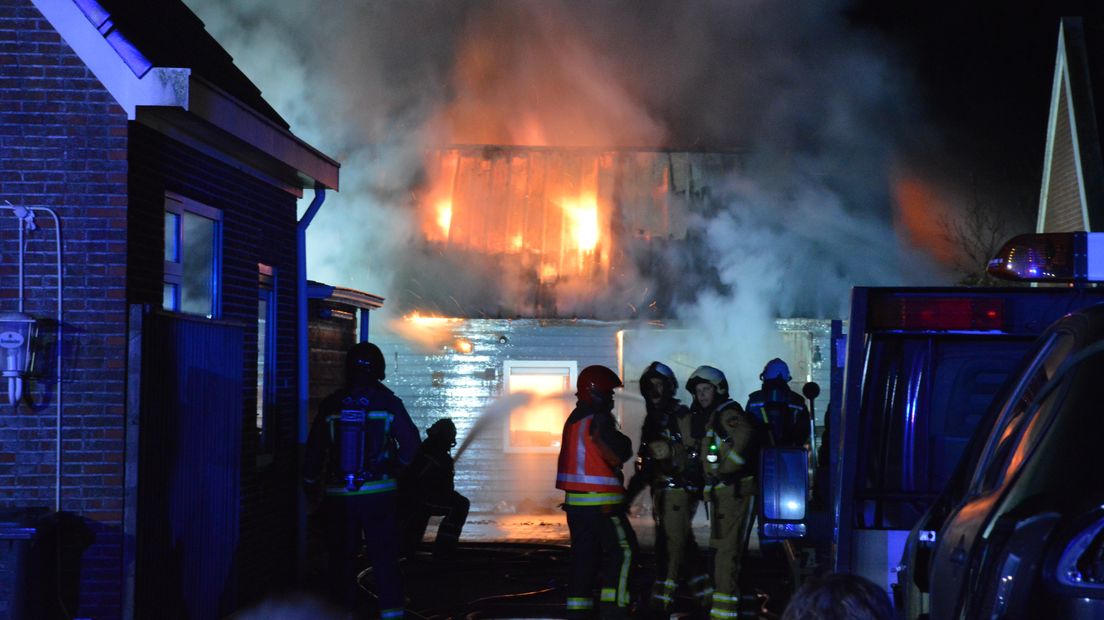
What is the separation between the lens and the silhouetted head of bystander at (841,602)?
264 centimetres

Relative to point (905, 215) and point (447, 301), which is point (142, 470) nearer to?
point (447, 301)

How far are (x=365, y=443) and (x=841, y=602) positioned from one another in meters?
5.38

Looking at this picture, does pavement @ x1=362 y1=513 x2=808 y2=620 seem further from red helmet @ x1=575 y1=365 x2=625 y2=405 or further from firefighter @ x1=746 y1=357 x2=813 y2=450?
firefighter @ x1=746 y1=357 x2=813 y2=450

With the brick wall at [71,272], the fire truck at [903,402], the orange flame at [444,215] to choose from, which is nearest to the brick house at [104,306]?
the brick wall at [71,272]

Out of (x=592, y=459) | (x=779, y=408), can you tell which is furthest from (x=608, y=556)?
(x=779, y=408)

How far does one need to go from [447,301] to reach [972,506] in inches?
536

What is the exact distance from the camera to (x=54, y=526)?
6895 mm

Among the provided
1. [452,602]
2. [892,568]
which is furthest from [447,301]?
[892,568]

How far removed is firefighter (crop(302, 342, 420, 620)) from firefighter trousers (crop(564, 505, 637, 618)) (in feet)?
3.58

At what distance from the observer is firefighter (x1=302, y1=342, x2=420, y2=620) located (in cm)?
774

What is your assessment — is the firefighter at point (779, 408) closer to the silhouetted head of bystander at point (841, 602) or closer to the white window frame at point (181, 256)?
the white window frame at point (181, 256)

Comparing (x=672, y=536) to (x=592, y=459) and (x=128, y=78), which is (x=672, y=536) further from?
(x=128, y=78)

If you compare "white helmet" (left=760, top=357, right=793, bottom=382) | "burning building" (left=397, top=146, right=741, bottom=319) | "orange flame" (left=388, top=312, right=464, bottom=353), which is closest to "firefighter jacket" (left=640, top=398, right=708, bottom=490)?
"white helmet" (left=760, top=357, right=793, bottom=382)

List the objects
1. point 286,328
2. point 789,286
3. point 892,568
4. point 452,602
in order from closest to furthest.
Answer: point 892,568, point 452,602, point 286,328, point 789,286
